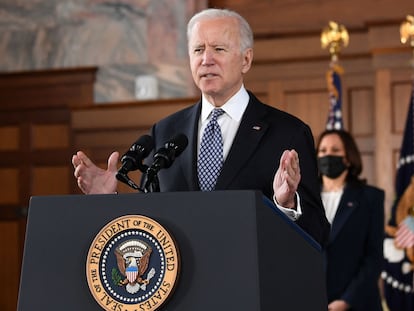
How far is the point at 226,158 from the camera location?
3113 mm

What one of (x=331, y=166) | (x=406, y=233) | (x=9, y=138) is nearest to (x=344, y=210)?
(x=331, y=166)

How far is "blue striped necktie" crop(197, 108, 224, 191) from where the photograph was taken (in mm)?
3145

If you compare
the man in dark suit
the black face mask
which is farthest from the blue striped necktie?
the black face mask

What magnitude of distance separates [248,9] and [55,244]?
6509mm

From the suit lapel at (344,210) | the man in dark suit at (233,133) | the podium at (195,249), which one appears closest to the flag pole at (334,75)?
the suit lapel at (344,210)

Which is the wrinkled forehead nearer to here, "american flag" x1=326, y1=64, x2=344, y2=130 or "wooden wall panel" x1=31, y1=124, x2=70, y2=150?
"american flag" x1=326, y1=64, x2=344, y2=130

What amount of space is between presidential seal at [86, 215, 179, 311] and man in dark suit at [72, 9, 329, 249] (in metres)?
0.59

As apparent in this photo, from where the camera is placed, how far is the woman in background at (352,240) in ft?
18.5

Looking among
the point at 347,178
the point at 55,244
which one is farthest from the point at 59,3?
the point at 55,244

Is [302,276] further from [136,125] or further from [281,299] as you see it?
[136,125]

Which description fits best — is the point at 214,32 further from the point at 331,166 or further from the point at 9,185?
the point at 9,185

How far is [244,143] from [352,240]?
2.79 metres

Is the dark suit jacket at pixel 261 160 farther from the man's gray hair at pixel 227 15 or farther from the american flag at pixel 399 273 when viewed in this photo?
the american flag at pixel 399 273

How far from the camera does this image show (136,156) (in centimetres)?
280
